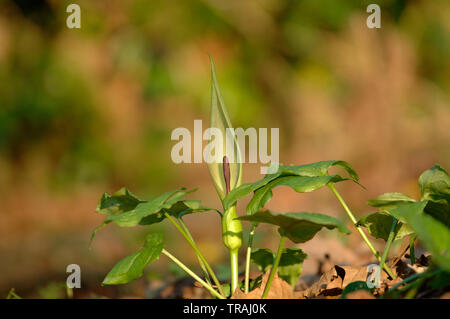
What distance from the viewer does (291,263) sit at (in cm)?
92

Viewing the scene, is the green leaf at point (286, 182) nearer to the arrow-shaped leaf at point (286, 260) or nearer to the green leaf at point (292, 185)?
the green leaf at point (292, 185)

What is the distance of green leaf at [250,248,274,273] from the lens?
2.98 feet

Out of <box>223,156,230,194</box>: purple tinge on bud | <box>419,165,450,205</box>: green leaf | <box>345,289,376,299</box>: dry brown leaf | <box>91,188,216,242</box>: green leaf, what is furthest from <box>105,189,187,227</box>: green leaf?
<box>419,165,450,205</box>: green leaf

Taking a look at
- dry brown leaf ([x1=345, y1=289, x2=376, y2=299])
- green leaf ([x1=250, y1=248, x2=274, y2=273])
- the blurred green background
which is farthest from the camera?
the blurred green background

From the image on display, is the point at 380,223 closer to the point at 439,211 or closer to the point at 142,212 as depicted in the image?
the point at 439,211

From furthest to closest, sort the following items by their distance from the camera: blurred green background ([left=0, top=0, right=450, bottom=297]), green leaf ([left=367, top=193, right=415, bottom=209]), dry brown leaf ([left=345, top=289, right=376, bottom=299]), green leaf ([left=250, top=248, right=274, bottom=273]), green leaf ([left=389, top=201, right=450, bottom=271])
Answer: blurred green background ([left=0, top=0, right=450, bottom=297])
green leaf ([left=250, top=248, right=274, bottom=273])
green leaf ([left=367, top=193, right=415, bottom=209])
dry brown leaf ([left=345, top=289, right=376, bottom=299])
green leaf ([left=389, top=201, right=450, bottom=271])

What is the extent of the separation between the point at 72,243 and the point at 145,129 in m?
0.99

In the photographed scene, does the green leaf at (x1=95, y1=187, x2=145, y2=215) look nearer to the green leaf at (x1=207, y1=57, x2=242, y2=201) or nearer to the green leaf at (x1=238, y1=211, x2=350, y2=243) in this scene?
the green leaf at (x1=207, y1=57, x2=242, y2=201)

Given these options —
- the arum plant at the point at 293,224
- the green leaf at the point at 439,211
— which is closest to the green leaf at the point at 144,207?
the arum plant at the point at 293,224

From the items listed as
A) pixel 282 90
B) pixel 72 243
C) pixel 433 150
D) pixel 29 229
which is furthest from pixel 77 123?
pixel 433 150

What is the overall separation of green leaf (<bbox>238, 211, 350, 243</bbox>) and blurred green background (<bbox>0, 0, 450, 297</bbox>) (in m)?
2.11

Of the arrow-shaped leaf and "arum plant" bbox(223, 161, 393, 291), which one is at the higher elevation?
"arum plant" bbox(223, 161, 393, 291)

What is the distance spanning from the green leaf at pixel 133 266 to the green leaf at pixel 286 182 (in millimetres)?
117
